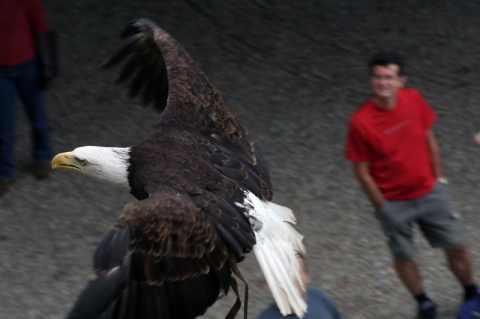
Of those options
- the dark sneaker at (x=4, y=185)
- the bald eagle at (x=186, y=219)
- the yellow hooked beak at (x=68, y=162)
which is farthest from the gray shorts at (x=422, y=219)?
the dark sneaker at (x=4, y=185)

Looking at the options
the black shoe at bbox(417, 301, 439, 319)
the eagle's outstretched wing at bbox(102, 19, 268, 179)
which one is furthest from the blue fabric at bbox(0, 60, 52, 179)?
the black shoe at bbox(417, 301, 439, 319)

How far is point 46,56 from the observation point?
8.54m

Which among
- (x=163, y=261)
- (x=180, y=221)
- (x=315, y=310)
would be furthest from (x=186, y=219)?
(x=315, y=310)

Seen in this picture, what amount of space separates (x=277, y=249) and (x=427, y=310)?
151 cm

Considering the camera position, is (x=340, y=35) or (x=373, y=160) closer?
(x=373, y=160)

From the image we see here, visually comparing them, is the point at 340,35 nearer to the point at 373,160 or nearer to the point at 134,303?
the point at 373,160

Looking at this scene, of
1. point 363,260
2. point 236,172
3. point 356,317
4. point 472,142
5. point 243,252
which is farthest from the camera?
point 472,142

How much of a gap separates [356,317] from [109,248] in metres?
2.29

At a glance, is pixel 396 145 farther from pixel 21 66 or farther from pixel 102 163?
pixel 21 66

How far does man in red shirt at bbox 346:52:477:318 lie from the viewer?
6.74m

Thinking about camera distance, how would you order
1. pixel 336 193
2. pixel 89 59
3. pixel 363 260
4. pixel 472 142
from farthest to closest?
pixel 89 59, pixel 472 142, pixel 336 193, pixel 363 260

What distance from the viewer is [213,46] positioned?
10906 mm

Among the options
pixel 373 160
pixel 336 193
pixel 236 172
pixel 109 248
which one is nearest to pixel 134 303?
pixel 109 248

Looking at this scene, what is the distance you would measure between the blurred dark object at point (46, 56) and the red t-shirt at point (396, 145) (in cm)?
269
